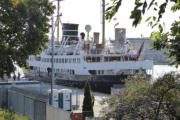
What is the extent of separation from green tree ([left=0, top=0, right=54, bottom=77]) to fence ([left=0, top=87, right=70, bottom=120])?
5.17 ft

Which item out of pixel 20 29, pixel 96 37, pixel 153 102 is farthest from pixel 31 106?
pixel 96 37

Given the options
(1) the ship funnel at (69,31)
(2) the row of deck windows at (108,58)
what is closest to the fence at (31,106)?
(2) the row of deck windows at (108,58)

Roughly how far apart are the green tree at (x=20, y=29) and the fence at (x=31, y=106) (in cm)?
158

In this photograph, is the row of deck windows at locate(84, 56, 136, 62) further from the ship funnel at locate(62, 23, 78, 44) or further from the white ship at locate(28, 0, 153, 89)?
the ship funnel at locate(62, 23, 78, 44)

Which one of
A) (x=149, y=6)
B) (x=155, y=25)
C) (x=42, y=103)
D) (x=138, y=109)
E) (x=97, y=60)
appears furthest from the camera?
(x=97, y=60)

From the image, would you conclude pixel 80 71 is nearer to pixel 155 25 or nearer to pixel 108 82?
pixel 108 82

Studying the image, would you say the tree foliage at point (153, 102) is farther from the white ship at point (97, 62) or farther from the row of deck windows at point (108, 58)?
the row of deck windows at point (108, 58)

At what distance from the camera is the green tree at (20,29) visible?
15344mm

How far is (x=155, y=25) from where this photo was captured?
431cm

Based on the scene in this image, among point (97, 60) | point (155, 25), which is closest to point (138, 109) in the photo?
point (155, 25)

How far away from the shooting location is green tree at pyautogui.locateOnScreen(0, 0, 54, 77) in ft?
50.3

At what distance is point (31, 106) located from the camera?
13.9 m

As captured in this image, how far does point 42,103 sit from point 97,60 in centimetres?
2937

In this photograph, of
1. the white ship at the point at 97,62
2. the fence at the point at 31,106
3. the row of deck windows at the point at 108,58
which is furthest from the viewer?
the row of deck windows at the point at 108,58
